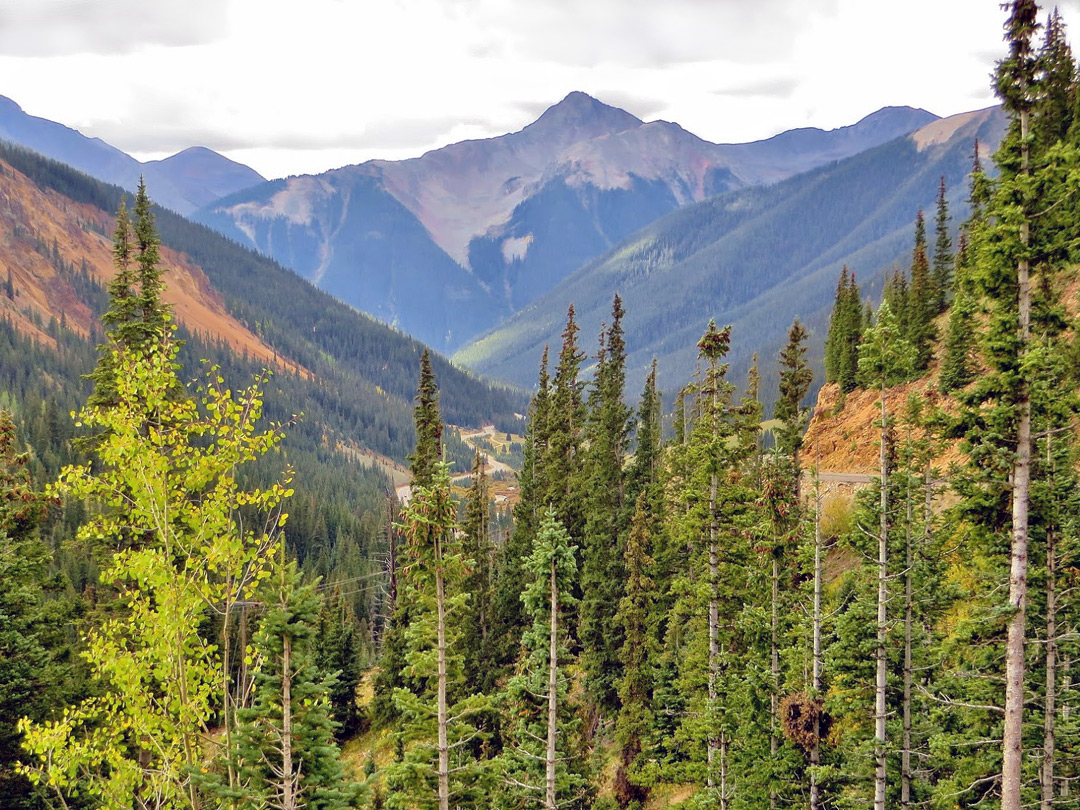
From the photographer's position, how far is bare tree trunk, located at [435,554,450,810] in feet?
61.7

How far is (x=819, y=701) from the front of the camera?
2214 centimetres

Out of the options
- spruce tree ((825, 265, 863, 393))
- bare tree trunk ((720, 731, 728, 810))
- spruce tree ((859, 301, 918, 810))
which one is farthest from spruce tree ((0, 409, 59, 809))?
spruce tree ((825, 265, 863, 393))

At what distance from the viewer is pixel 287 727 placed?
44.3 ft

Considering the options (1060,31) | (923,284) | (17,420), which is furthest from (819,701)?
(17,420)

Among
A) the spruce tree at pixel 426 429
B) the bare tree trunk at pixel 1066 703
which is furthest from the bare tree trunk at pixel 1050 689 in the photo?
the spruce tree at pixel 426 429

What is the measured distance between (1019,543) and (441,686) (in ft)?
42.7

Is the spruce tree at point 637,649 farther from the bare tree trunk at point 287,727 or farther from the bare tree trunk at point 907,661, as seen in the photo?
the bare tree trunk at point 287,727

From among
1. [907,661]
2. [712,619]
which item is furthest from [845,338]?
[907,661]

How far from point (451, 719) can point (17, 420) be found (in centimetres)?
16163

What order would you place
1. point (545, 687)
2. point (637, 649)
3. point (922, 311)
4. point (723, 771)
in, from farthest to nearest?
point (922, 311)
point (637, 649)
point (723, 771)
point (545, 687)

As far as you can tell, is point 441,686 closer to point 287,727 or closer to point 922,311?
point 287,727

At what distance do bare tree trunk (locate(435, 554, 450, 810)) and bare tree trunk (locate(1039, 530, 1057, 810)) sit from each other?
44.8ft

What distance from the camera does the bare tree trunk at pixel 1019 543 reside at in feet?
48.6

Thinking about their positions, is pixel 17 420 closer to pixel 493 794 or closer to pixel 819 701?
pixel 493 794
